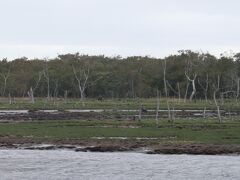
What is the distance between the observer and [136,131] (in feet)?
173

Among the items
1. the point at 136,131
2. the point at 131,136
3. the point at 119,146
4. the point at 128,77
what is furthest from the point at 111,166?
the point at 128,77

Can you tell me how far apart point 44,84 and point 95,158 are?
123 m

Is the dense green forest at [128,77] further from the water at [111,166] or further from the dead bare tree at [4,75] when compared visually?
the water at [111,166]

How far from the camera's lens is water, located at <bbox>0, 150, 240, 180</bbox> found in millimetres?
31875

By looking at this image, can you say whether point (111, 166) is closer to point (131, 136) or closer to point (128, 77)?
point (131, 136)

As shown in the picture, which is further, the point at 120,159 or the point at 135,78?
the point at 135,78

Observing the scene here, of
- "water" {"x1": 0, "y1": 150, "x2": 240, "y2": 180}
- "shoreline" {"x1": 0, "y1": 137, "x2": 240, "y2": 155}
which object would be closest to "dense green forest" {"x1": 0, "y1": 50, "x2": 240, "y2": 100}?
"shoreline" {"x1": 0, "y1": 137, "x2": 240, "y2": 155}

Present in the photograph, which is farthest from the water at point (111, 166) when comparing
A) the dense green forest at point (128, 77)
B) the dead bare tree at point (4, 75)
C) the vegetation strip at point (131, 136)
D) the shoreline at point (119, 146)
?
the dead bare tree at point (4, 75)

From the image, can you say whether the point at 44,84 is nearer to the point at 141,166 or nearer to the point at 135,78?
the point at 135,78

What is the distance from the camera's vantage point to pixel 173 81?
152500mm

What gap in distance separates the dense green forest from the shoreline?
315 feet

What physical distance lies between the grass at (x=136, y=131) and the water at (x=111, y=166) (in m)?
7.48

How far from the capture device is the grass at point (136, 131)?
156 feet

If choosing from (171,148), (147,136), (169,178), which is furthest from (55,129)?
(169,178)
